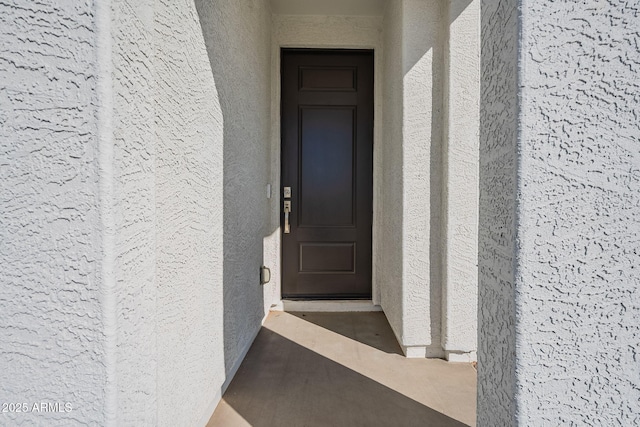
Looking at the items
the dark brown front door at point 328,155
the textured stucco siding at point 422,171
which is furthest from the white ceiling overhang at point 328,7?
the textured stucco siding at point 422,171

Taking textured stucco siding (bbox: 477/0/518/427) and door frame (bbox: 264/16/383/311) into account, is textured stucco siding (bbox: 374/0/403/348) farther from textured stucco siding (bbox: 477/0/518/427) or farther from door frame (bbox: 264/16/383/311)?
textured stucco siding (bbox: 477/0/518/427)

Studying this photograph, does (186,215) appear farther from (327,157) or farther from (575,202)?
(327,157)

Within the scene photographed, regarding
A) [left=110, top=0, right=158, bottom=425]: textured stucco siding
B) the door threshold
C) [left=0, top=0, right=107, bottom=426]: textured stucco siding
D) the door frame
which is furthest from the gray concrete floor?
[left=0, top=0, right=107, bottom=426]: textured stucco siding

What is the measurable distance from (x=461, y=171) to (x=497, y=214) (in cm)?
158

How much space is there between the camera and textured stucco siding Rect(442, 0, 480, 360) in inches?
93.0

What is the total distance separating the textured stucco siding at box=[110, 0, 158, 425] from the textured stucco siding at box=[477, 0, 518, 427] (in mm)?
841

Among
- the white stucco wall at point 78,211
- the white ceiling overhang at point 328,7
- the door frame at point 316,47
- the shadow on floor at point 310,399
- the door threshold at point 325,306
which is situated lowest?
the shadow on floor at point 310,399

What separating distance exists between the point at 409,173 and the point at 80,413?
2185mm

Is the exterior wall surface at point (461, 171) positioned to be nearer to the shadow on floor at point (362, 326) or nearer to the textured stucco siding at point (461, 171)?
the textured stucco siding at point (461, 171)

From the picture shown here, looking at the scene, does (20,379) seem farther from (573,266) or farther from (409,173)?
(409,173)

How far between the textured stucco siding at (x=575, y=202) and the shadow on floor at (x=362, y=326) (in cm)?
191

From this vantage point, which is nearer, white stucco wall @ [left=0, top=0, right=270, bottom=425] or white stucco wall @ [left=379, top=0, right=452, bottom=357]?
white stucco wall @ [left=0, top=0, right=270, bottom=425]

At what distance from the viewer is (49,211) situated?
734 mm

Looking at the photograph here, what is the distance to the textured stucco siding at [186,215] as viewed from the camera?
51.3 inches
